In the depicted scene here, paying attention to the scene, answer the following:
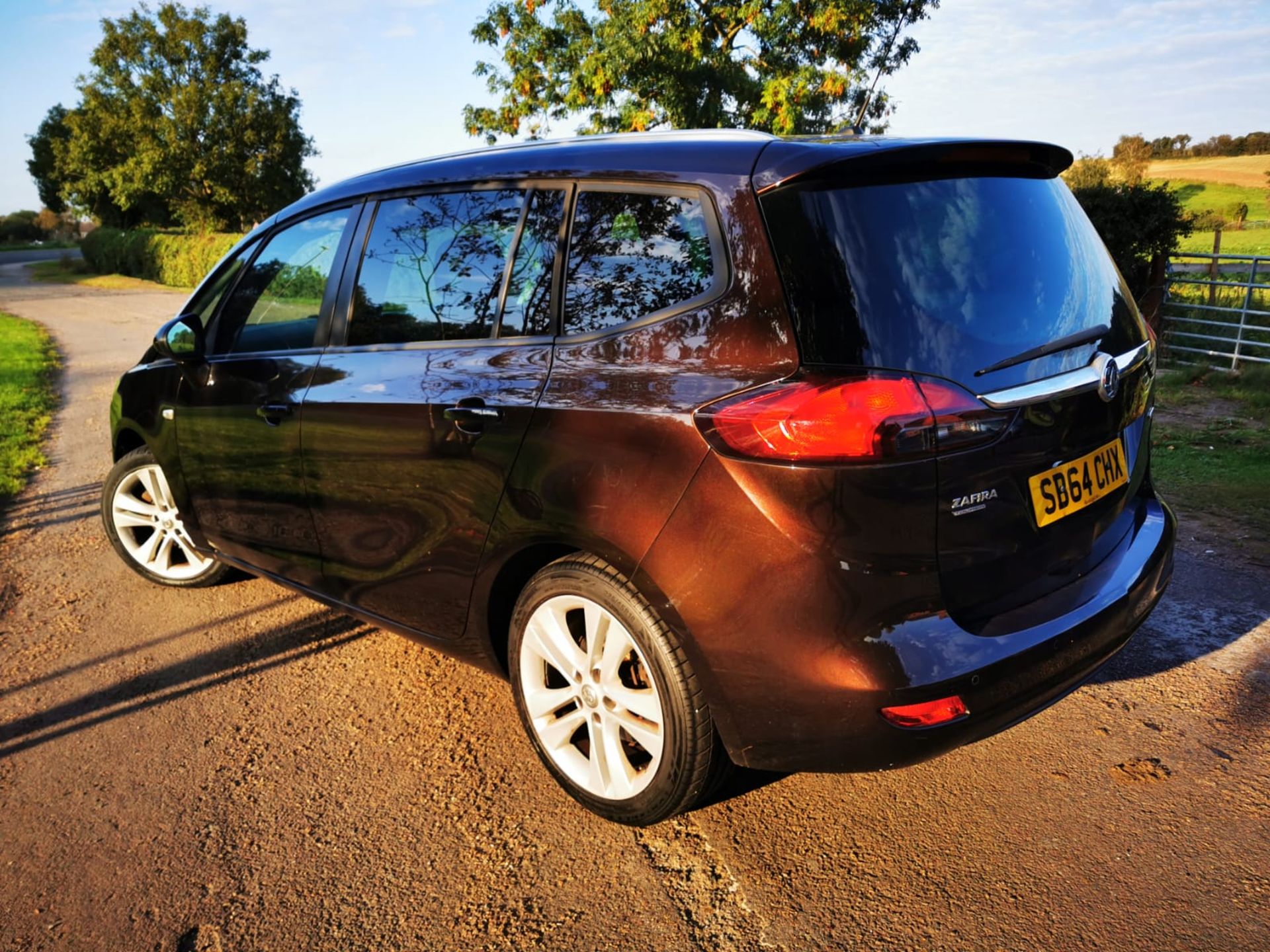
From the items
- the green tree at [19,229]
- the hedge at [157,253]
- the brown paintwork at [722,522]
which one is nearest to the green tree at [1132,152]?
the hedge at [157,253]

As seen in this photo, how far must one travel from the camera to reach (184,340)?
3947 mm

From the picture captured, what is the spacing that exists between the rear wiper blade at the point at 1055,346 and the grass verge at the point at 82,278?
3283 centimetres

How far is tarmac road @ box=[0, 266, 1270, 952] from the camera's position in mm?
2326

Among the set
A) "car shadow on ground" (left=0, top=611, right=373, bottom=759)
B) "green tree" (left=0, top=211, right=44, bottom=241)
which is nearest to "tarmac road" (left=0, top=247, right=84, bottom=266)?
"green tree" (left=0, top=211, right=44, bottom=241)

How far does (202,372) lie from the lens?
155 inches

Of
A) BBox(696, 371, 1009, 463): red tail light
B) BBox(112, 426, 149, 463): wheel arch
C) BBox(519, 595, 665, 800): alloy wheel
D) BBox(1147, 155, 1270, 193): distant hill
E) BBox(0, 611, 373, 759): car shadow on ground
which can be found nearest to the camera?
BBox(696, 371, 1009, 463): red tail light

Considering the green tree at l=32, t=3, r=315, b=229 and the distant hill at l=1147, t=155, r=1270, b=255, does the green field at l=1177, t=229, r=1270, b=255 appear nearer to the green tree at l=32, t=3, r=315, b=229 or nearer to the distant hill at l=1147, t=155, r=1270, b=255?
the distant hill at l=1147, t=155, r=1270, b=255

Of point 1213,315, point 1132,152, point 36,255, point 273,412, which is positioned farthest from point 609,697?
point 36,255

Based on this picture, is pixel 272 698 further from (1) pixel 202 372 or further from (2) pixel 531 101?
(2) pixel 531 101

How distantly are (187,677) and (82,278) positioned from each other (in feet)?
145

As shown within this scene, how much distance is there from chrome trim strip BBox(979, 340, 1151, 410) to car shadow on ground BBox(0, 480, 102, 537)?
17.5ft

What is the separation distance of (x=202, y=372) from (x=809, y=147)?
2.78 meters

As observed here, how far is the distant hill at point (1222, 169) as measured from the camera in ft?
117

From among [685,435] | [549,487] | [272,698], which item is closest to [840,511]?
[685,435]
